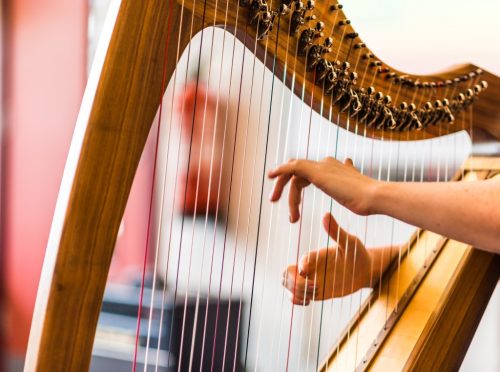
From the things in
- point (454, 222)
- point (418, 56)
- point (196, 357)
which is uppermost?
point (418, 56)

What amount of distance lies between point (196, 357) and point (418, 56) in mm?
1461

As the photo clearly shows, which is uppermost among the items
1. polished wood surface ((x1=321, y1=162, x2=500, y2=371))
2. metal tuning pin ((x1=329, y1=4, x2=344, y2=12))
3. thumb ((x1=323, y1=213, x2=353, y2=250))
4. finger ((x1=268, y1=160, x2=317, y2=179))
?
metal tuning pin ((x1=329, y1=4, x2=344, y2=12))

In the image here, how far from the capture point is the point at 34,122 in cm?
354

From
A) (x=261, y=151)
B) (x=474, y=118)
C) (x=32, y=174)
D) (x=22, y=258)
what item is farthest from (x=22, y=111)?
(x=474, y=118)

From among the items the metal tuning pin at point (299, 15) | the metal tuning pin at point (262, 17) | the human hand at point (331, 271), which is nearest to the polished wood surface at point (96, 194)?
the metal tuning pin at point (262, 17)

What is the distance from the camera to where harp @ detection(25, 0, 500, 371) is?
0.62m

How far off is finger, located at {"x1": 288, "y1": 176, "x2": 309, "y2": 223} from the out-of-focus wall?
2.60 m

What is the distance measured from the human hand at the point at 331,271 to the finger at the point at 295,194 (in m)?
0.16

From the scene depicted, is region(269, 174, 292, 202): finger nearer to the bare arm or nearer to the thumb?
the bare arm

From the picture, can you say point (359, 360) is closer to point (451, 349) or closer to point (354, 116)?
point (451, 349)

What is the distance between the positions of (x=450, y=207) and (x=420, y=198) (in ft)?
0.14

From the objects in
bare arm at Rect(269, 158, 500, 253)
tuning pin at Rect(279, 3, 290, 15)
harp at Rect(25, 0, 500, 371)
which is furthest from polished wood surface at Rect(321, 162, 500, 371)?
tuning pin at Rect(279, 3, 290, 15)

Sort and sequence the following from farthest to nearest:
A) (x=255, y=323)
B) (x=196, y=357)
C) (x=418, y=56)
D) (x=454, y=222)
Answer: (x=255, y=323), (x=196, y=357), (x=418, y=56), (x=454, y=222)

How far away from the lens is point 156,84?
2.20 ft
